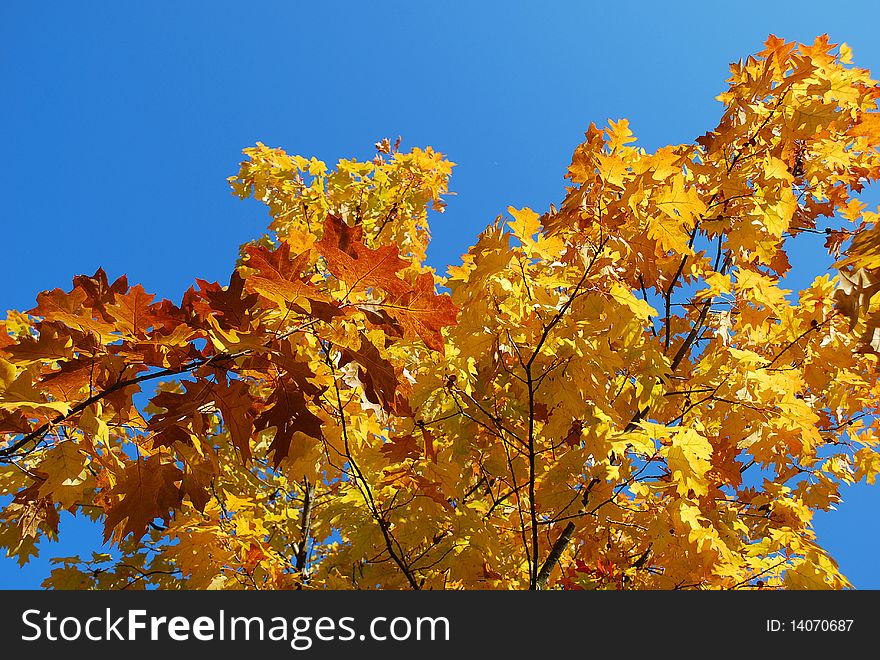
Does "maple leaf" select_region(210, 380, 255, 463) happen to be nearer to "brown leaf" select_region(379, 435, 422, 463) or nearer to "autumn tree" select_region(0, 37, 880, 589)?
"autumn tree" select_region(0, 37, 880, 589)

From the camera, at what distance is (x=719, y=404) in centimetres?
297

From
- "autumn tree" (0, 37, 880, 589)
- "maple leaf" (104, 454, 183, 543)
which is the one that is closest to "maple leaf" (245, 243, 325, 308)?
"autumn tree" (0, 37, 880, 589)

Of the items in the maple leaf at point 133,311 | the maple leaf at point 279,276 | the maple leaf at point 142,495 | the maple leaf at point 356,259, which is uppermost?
the maple leaf at point 356,259

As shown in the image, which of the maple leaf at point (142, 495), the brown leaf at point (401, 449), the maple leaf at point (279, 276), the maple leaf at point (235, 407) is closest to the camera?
the maple leaf at point (279, 276)

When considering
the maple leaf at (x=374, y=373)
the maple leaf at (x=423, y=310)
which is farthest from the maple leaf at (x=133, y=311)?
the maple leaf at (x=423, y=310)

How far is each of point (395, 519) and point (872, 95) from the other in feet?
12.6

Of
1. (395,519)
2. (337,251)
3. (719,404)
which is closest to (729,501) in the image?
(719,404)

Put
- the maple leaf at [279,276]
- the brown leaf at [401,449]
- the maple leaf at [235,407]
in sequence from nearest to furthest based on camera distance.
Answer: the maple leaf at [279,276] < the maple leaf at [235,407] < the brown leaf at [401,449]

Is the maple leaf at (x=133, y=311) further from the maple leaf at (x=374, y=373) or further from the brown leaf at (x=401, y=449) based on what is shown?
the brown leaf at (x=401, y=449)

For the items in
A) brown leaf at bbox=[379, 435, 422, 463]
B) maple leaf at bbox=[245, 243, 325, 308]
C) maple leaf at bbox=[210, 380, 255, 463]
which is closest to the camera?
maple leaf at bbox=[245, 243, 325, 308]

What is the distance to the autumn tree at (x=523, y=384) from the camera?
1.65m

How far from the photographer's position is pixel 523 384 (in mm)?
2568

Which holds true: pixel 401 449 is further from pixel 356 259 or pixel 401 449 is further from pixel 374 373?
pixel 356 259

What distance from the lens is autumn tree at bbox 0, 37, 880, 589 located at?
65.0 inches
